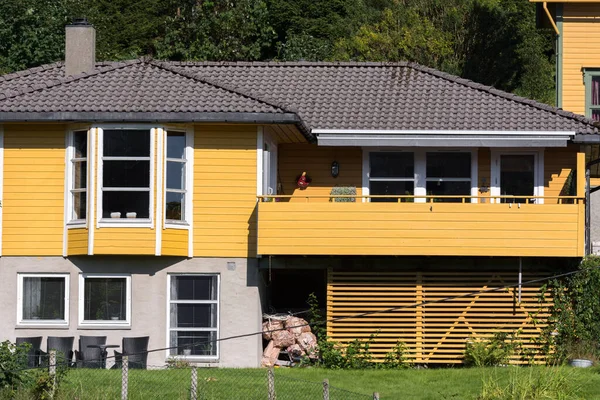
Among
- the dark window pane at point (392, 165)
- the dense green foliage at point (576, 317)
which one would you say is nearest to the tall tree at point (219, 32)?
the dark window pane at point (392, 165)

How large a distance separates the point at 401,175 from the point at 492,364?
521cm

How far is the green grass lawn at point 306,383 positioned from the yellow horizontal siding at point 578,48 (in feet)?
29.6

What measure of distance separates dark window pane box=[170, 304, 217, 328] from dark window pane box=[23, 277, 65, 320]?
228 centimetres

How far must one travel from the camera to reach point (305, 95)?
1227 inches

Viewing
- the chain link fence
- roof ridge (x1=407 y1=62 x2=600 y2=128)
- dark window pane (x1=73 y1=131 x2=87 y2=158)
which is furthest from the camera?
roof ridge (x1=407 y1=62 x2=600 y2=128)

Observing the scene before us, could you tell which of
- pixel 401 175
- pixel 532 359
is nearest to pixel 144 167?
pixel 401 175

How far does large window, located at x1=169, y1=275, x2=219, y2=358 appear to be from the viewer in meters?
27.0

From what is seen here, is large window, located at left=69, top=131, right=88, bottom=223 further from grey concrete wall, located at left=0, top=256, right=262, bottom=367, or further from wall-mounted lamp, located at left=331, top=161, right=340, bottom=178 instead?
wall-mounted lamp, located at left=331, top=161, right=340, bottom=178

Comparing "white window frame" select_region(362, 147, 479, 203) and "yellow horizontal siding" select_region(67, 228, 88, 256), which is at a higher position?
"white window frame" select_region(362, 147, 479, 203)

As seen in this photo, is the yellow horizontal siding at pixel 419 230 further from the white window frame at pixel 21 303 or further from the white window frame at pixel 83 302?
the white window frame at pixel 21 303

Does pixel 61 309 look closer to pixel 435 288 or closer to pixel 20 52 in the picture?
pixel 435 288

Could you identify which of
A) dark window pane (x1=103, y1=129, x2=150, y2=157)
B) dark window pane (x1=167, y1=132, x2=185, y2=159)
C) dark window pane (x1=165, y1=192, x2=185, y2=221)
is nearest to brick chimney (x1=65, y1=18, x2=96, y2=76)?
dark window pane (x1=103, y1=129, x2=150, y2=157)

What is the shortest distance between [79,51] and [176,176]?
14.7 ft

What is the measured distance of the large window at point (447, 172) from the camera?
30.2m
